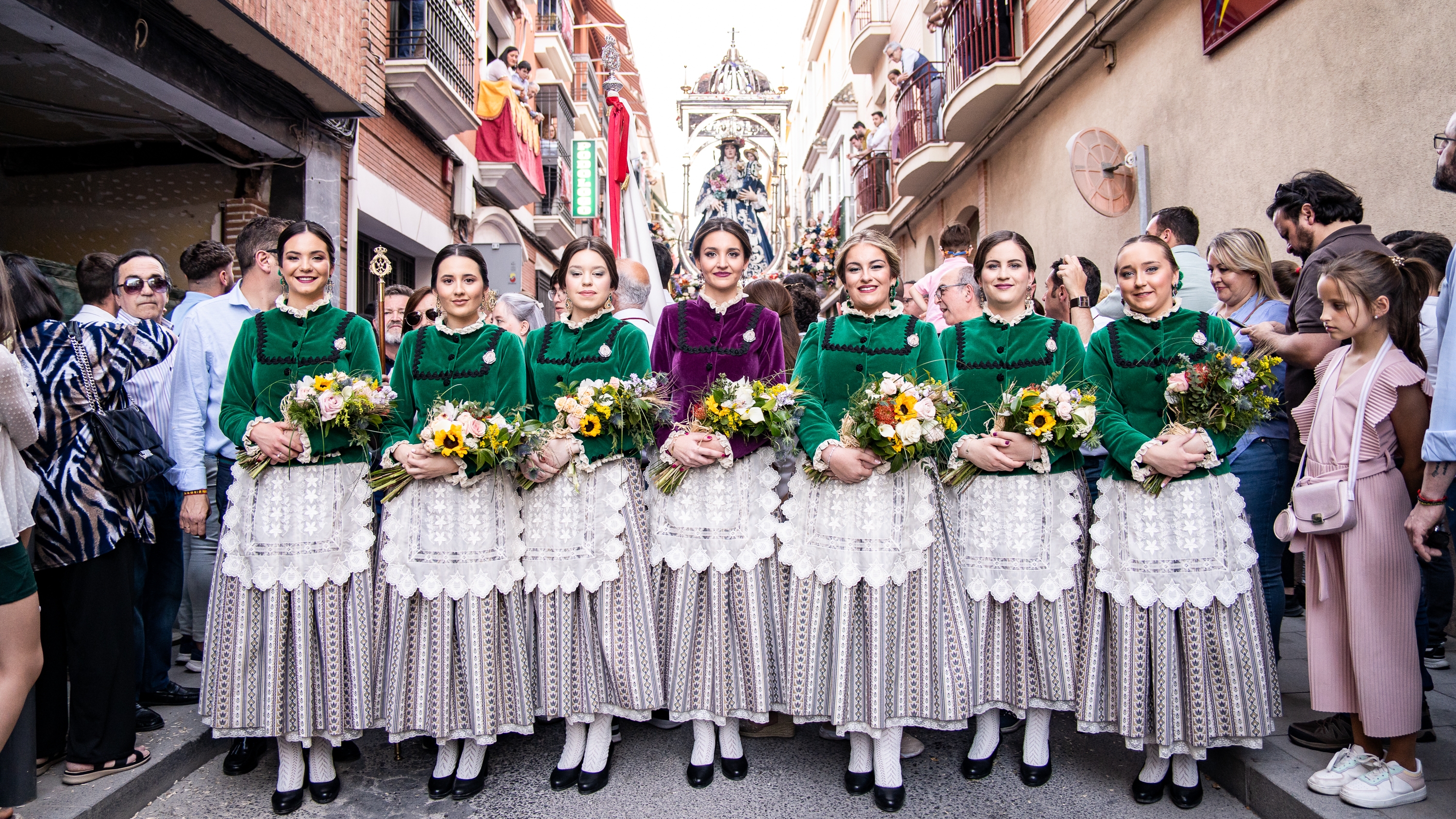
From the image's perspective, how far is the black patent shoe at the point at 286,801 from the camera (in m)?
3.44

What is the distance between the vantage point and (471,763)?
3562mm

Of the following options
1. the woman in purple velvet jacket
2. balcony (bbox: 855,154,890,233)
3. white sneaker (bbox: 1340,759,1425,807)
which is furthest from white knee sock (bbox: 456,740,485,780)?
balcony (bbox: 855,154,890,233)

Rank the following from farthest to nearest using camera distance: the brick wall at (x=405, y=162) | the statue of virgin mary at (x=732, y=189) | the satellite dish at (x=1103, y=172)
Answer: the statue of virgin mary at (x=732, y=189) < the brick wall at (x=405, y=162) < the satellite dish at (x=1103, y=172)

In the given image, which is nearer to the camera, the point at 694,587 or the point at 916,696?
the point at 916,696

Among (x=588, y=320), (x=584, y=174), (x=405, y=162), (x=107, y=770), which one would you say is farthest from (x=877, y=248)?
(x=584, y=174)

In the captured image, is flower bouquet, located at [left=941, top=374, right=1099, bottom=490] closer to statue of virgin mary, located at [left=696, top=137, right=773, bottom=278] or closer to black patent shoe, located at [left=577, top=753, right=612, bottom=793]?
black patent shoe, located at [left=577, top=753, right=612, bottom=793]

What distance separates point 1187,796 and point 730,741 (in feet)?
5.69

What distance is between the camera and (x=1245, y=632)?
3281 mm

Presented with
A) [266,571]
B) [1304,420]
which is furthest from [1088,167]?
[266,571]

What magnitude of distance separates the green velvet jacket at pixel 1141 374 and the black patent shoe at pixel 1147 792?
1159mm

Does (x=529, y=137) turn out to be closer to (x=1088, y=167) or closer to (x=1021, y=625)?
(x=1088, y=167)

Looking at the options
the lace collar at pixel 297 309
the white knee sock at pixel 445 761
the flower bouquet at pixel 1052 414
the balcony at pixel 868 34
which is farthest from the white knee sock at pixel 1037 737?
the balcony at pixel 868 34

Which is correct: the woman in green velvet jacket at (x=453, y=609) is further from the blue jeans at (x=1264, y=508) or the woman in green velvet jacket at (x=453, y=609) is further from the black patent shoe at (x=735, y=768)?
the blue jeans at (x=1264, y=508)

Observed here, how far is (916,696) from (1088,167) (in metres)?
6.78
